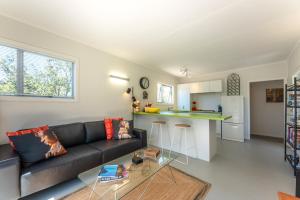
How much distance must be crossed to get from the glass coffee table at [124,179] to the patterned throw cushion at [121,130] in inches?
38.9

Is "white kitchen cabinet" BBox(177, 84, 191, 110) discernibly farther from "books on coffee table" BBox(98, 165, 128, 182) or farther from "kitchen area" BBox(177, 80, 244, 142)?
"books on coffee table" BBox(98, 165, 128, 182)

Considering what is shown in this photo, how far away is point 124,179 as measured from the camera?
58.3 inches

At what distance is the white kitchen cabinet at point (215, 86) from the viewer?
5055 millimetres

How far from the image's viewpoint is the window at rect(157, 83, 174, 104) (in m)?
5.40

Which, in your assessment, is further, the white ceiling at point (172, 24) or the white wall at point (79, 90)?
the white wall at point (79, 90)

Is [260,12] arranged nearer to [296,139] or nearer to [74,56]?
[296,139]

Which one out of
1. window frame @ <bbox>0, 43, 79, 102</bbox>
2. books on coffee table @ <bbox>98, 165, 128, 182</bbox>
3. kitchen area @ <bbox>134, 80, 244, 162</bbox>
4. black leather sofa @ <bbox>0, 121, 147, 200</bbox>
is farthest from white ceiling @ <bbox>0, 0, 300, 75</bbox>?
books on coffee table @ <bbox>98, 165, 128, 182</bbox>

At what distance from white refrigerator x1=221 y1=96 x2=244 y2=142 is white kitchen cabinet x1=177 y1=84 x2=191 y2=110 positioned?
1.48m

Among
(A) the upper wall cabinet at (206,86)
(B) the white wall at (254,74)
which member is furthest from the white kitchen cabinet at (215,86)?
(B) the white wall at (254,74)

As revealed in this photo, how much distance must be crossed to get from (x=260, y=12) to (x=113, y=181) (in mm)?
2914

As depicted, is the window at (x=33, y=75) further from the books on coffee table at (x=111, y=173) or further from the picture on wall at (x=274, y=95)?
the picture on wall at (x=274, y=95)

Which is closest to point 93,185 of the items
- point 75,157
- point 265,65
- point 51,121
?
point 75,157

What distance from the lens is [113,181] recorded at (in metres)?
1.45

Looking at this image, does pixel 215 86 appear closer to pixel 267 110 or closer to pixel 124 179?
pixel 267 110
